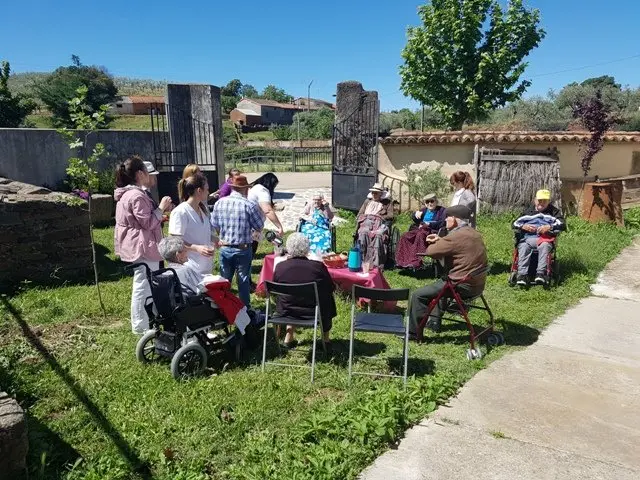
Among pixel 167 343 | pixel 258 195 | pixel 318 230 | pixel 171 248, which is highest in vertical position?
pixel 258 195

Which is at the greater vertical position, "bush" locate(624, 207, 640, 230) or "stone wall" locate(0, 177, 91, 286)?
"stone wall" locate(0, 177, 91, 286)

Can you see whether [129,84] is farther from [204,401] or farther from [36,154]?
[204,401]

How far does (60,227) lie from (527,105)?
37.4m

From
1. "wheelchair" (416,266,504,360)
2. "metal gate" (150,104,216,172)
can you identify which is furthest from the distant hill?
"wheelchair" (416,266,504,360)

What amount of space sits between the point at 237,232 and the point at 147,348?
144cm

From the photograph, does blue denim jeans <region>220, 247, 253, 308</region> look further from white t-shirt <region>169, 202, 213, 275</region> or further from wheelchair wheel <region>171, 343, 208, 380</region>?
wheelchair wheel <region>171, 343, 208, 380</region>

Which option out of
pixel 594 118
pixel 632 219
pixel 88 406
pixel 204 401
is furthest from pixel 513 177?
pixel 88 406

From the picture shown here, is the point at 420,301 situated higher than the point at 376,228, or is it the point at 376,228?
the point at 376,228

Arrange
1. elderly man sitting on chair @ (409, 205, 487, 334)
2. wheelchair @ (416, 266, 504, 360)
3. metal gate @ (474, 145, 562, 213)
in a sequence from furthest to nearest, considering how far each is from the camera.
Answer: metal gate @ (474, 145, 562, 213) < elderly man sitting on chair @ (409, 205, 487, 334) < wheelchair @ (416, 266, 504, 360)

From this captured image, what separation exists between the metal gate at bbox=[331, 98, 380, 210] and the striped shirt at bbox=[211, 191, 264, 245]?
807 cm

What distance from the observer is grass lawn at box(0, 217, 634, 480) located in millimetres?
3209

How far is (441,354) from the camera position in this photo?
16.2 feet

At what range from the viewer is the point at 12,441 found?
9.19 feet

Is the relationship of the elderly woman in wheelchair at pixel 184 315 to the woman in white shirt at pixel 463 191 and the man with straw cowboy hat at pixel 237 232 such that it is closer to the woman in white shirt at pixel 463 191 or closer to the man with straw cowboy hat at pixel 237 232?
the man with straw cowboy hat at pixel 237 232
